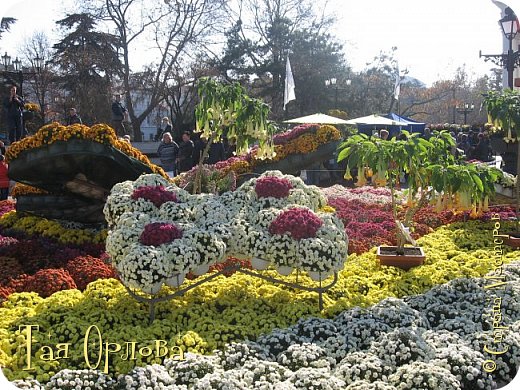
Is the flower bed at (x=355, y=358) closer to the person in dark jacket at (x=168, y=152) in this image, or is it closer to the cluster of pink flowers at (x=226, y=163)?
the person in dark jacket at (x=168, y=152)

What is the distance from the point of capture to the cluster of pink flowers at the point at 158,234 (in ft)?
17.5

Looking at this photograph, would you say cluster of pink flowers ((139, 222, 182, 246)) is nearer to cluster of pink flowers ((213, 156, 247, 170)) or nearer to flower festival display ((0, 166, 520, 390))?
flower festival display ((0, 166, 520, 390))

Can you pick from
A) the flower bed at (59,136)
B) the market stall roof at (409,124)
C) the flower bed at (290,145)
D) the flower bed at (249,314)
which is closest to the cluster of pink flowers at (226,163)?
the flower bed at (290,145)

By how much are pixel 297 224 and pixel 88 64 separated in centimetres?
792

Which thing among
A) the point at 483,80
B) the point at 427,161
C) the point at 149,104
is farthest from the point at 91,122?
the point at 483,80

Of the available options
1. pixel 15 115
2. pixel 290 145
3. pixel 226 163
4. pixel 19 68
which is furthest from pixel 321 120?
pixel 15 115

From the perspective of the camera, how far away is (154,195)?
6.08 meters

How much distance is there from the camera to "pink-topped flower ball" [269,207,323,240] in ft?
18.6

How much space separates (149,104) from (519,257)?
846cm

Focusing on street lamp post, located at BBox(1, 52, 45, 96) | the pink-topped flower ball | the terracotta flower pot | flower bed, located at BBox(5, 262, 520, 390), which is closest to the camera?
flower bed, located at BBox(5, 262, 520, 390)

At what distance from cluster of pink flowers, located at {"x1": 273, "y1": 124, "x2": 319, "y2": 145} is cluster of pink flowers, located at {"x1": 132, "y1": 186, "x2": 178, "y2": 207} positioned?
24.3ft

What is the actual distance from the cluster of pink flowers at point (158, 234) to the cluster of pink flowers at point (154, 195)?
59cm

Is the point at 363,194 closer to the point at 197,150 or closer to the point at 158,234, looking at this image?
the point at 197,150

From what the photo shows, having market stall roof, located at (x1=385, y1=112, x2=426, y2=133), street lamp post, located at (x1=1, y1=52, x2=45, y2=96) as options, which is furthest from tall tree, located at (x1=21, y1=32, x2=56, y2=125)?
market stall roof, located at (x1=385, y1=112, x2=426, y2=133)
